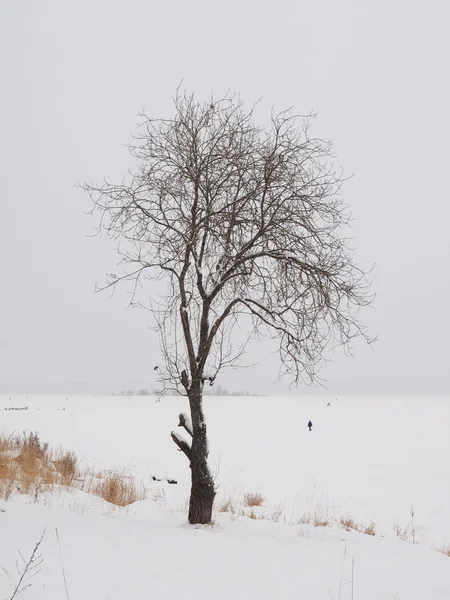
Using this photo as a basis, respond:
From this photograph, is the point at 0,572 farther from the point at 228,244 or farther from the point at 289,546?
the point at 228,244

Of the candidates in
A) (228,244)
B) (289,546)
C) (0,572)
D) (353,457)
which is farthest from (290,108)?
(353,457)

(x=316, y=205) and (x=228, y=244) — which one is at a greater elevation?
(x=316, y=205)

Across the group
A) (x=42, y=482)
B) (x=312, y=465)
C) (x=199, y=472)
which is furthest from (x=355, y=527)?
(x=312, y=465)

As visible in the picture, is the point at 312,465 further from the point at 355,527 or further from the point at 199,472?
the point at 199,472

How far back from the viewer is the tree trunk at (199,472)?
591 cm

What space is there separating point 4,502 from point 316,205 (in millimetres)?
5640

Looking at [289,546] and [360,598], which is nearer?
[360,598]

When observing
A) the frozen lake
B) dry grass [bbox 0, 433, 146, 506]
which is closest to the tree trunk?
dry grass [bbox 0, 433, 146, 506]

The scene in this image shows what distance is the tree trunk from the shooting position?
5.91m

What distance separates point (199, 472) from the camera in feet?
19.8

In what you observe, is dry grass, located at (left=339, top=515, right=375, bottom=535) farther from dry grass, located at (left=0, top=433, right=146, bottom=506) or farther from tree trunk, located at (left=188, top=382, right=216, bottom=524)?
dry grass, located at (left=0, top=433, right=146, bottom=506)

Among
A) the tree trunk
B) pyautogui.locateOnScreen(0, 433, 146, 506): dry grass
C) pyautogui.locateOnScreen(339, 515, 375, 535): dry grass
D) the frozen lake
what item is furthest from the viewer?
the frozen lake

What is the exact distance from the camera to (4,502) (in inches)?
203

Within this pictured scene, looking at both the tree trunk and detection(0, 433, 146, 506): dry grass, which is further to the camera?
detection(0, 433, 146, 506): dry grass
